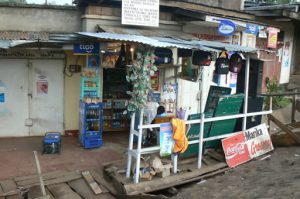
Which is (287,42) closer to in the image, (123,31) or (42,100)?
(123,31)

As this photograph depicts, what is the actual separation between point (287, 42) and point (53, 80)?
1265cm

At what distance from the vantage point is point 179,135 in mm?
8016

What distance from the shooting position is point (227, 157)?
29.7 ft

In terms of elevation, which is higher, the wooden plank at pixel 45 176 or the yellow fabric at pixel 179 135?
the yellow fabric at pixel 179 135

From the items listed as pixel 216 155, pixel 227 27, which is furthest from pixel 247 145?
pixel 227 27

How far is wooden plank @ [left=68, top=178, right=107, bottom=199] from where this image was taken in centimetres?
783

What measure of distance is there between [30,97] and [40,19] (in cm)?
240

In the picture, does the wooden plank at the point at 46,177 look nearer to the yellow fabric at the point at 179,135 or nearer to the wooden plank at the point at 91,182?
the wooden plank at the point at 91,182

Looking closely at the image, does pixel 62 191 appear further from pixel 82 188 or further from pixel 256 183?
pixel 256 183

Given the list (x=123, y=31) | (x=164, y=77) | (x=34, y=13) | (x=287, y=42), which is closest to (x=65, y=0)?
(x=34, y=13)

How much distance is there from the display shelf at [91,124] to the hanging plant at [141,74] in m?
3.14

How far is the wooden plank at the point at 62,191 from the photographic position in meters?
7.67

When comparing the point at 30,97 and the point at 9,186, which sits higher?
the point at 30,97

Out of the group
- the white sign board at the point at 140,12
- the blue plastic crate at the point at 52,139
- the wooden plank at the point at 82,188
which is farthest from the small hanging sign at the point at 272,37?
the wooden plank at the point at 82,188
